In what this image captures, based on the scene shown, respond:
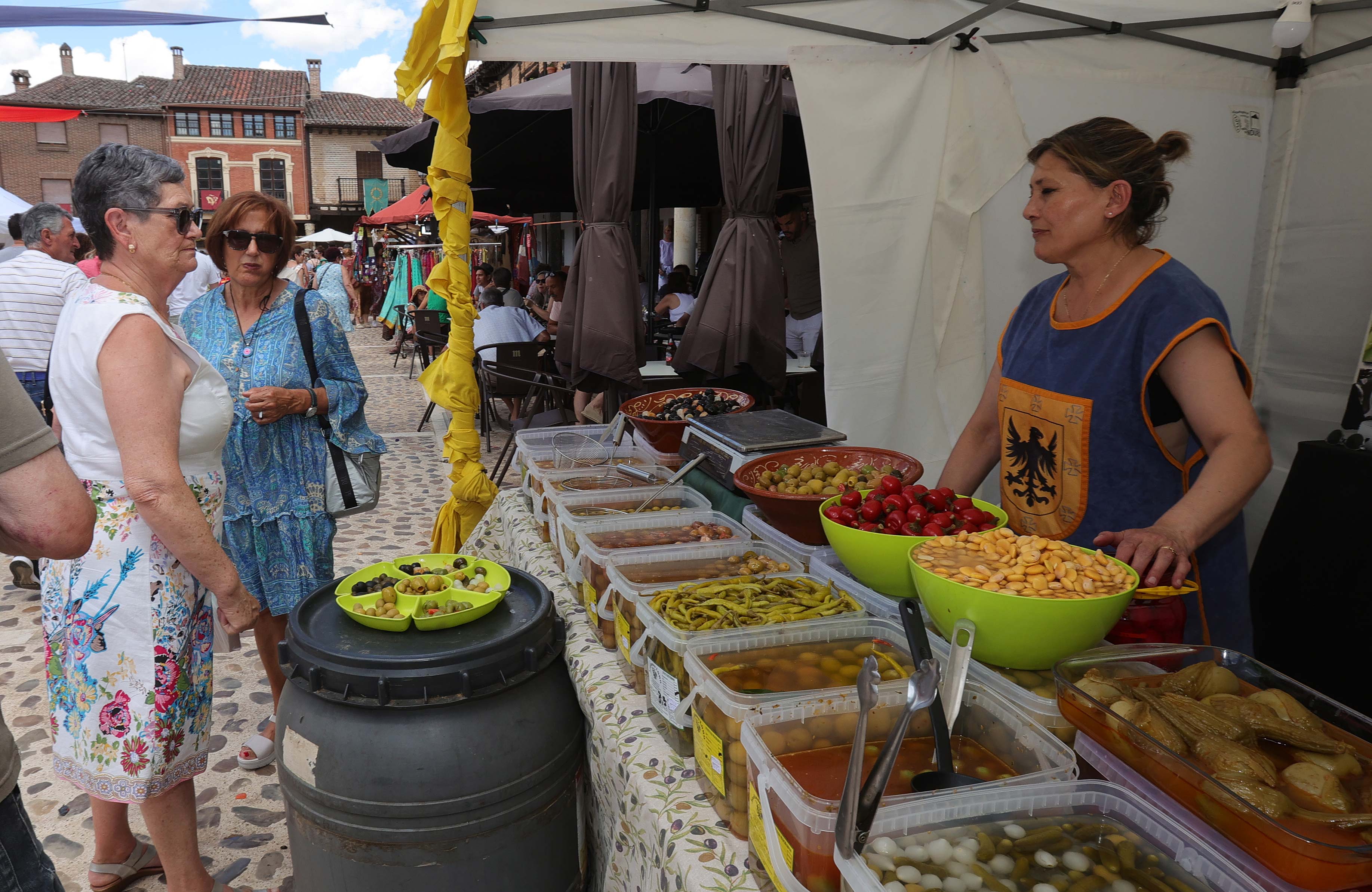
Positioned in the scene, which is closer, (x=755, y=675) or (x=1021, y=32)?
(x=755, y=675)

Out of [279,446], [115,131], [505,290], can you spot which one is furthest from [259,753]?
[115,131]

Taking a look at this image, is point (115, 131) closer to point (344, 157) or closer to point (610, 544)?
point (344, 157)

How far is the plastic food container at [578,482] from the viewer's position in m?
2.73

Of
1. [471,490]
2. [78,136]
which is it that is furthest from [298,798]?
[78,136]

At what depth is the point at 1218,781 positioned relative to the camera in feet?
3.15

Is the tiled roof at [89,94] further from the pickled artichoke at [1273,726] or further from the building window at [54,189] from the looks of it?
the pickled artichoke at [1273,726]

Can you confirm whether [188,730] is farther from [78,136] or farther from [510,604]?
[78,136]

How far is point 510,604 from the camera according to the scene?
6.96ft

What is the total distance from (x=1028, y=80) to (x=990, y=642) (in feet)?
8.50

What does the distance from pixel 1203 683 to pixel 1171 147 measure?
139 cm

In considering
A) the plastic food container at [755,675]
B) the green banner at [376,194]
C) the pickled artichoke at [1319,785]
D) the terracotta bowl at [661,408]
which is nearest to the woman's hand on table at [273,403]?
the terracotta bowl at [661,408]

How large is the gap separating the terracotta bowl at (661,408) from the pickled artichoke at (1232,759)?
2058mm

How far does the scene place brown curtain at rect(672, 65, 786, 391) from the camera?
171 inches

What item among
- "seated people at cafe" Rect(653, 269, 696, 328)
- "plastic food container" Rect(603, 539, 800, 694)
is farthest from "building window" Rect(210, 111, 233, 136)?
"plastic food container" Rect(603, 539, 800, 694)
